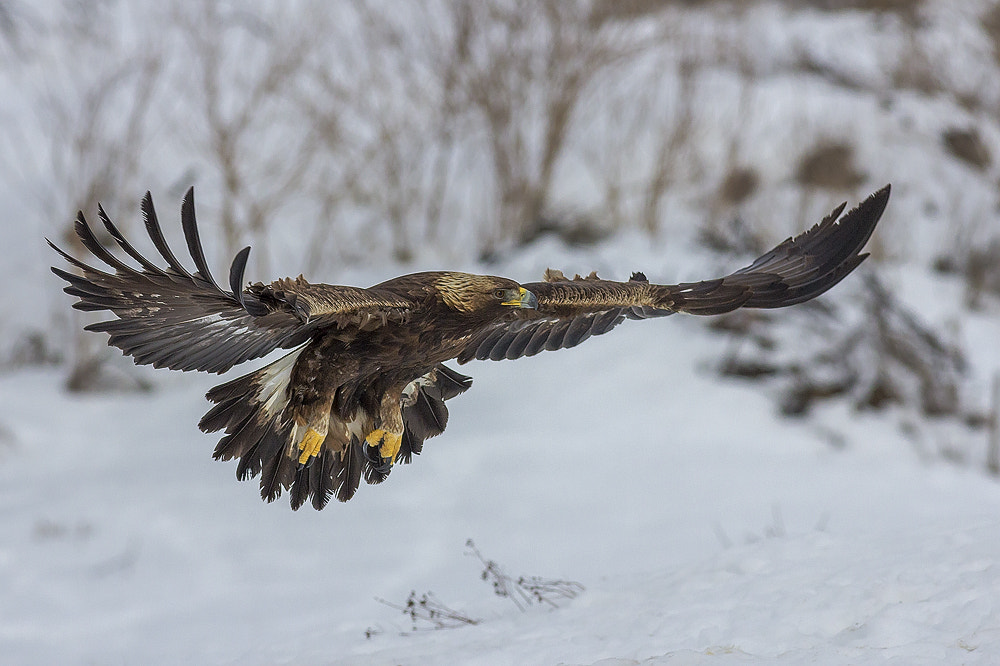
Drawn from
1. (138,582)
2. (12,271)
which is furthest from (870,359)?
(12,271)

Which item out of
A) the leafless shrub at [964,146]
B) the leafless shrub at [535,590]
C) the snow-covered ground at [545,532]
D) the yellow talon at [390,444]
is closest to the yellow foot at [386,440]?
the yellow talon at [390,444]

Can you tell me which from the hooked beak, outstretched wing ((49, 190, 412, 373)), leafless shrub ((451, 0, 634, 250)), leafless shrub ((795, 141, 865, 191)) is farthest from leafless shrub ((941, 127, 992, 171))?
outstretched wing ((49, 190, 412, 373))

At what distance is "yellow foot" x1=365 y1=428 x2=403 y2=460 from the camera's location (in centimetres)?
336

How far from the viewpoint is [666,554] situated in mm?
6609

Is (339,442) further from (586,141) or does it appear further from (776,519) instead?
(586,141)

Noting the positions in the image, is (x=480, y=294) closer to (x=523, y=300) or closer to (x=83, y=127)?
(x=523, y=300)

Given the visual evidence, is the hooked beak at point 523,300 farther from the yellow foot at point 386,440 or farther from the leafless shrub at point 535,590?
the leafless shrub at point 535,590

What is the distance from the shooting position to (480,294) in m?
3.05

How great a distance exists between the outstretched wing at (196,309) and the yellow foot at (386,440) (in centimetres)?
70

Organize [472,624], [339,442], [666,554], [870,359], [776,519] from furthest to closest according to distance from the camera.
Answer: [870,359] < [776,519] < [666,554] < [472,624] < [339,442]

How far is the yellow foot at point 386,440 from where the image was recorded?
336 centimetres

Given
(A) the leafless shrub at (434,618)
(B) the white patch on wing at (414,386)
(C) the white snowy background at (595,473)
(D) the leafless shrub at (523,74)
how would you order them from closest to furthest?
(B) the white patch on wing at (414,386)
(C) the white snowy background at (595,473)
(A) the leafless shrub at (434,618)
(D) the leafless shrub at (523,74)

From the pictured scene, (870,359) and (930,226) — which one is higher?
(930,226)

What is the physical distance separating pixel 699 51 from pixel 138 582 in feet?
30.8
